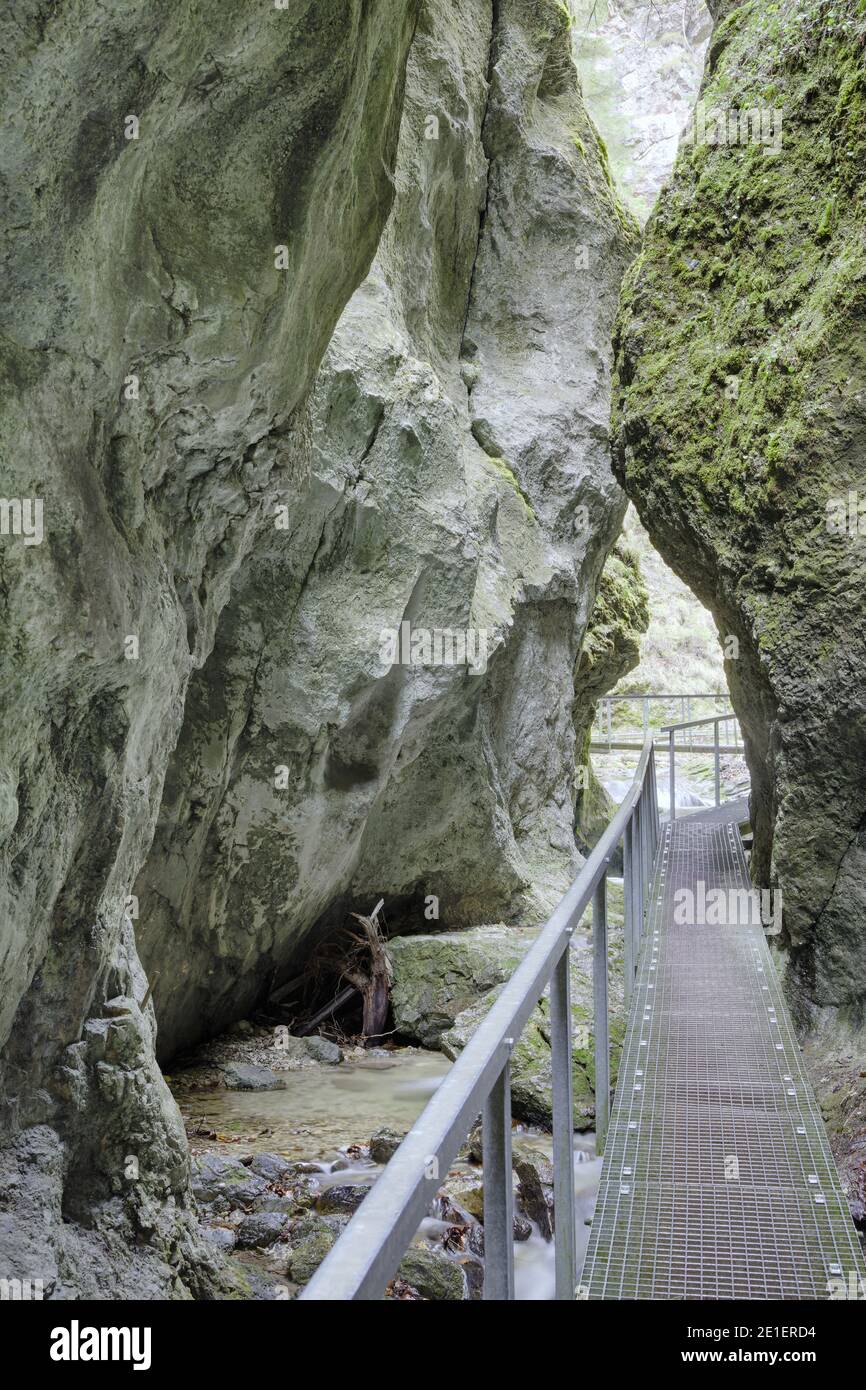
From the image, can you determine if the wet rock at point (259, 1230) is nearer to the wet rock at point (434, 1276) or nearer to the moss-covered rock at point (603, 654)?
the wet rock at point (434, 1276)

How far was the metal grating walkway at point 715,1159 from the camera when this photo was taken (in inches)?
131

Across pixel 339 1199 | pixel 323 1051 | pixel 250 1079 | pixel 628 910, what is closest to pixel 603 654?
pixel 323 1051

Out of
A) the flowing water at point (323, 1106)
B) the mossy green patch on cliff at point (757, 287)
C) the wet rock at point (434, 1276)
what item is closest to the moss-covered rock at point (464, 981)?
the flowing water at point (323, 1106)

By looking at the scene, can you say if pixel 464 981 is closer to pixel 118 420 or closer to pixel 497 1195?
pixel 118 420

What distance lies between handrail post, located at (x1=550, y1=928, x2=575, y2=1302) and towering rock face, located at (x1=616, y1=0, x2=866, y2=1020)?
3468mm

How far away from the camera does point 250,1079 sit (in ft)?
30.6

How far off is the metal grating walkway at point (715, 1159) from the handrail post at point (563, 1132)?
35 centimetres

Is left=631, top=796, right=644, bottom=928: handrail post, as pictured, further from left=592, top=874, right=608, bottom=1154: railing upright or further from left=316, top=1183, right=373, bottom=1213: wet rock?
left=316, top=1183, right=373, bottom=1213: wet rock

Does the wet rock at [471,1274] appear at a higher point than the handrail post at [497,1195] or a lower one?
lower

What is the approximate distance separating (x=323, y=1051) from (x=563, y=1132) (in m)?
7.56

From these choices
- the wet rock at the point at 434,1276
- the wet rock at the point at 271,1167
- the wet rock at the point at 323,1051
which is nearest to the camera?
the wet rock at the point at 434,1276

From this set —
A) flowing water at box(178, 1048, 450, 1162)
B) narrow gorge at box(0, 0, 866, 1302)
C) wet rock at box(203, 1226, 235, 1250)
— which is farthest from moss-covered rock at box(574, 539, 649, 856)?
wet rock at box(203, 1226, 235, 1250)
